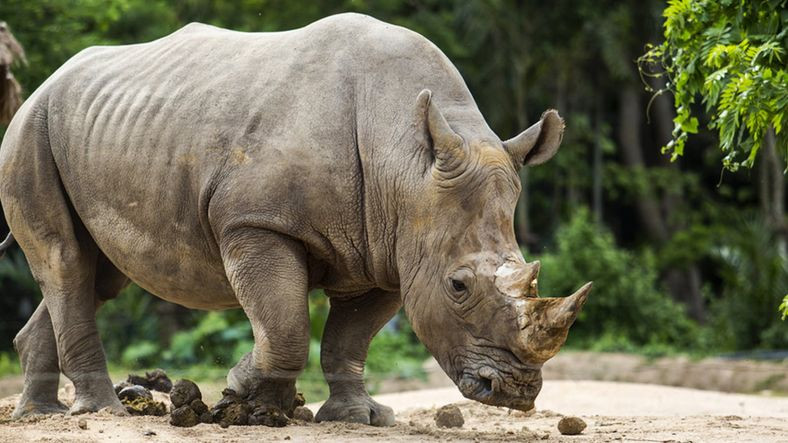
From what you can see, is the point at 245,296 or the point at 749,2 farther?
the point at 749,2

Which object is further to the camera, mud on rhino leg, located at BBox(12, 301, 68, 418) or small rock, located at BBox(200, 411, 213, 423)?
mud on rhino leg, located at BBox(12, 301, 68, 418)

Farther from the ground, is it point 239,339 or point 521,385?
point 521,385

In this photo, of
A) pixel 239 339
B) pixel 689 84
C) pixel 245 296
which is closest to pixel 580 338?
pixel 239 339

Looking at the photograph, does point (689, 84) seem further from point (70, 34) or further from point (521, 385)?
point (70, 34)

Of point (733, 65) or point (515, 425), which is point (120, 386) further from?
point (733, 65)

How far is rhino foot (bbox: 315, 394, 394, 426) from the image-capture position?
727 centimetres

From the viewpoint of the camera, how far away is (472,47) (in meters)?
20.3

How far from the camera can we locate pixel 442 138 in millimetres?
6355

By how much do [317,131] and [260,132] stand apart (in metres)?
0.30

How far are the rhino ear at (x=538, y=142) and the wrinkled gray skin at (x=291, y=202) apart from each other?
0.4 inches

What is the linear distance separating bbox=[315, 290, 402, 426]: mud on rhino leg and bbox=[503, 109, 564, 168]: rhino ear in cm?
125

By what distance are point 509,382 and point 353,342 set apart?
62.4 inches

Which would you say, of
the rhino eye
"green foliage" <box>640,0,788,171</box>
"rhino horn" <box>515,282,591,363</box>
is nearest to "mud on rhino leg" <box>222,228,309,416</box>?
the rhino eye

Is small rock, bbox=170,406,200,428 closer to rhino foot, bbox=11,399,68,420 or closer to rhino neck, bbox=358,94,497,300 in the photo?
rhino neck, bbox=358,94,497,300
